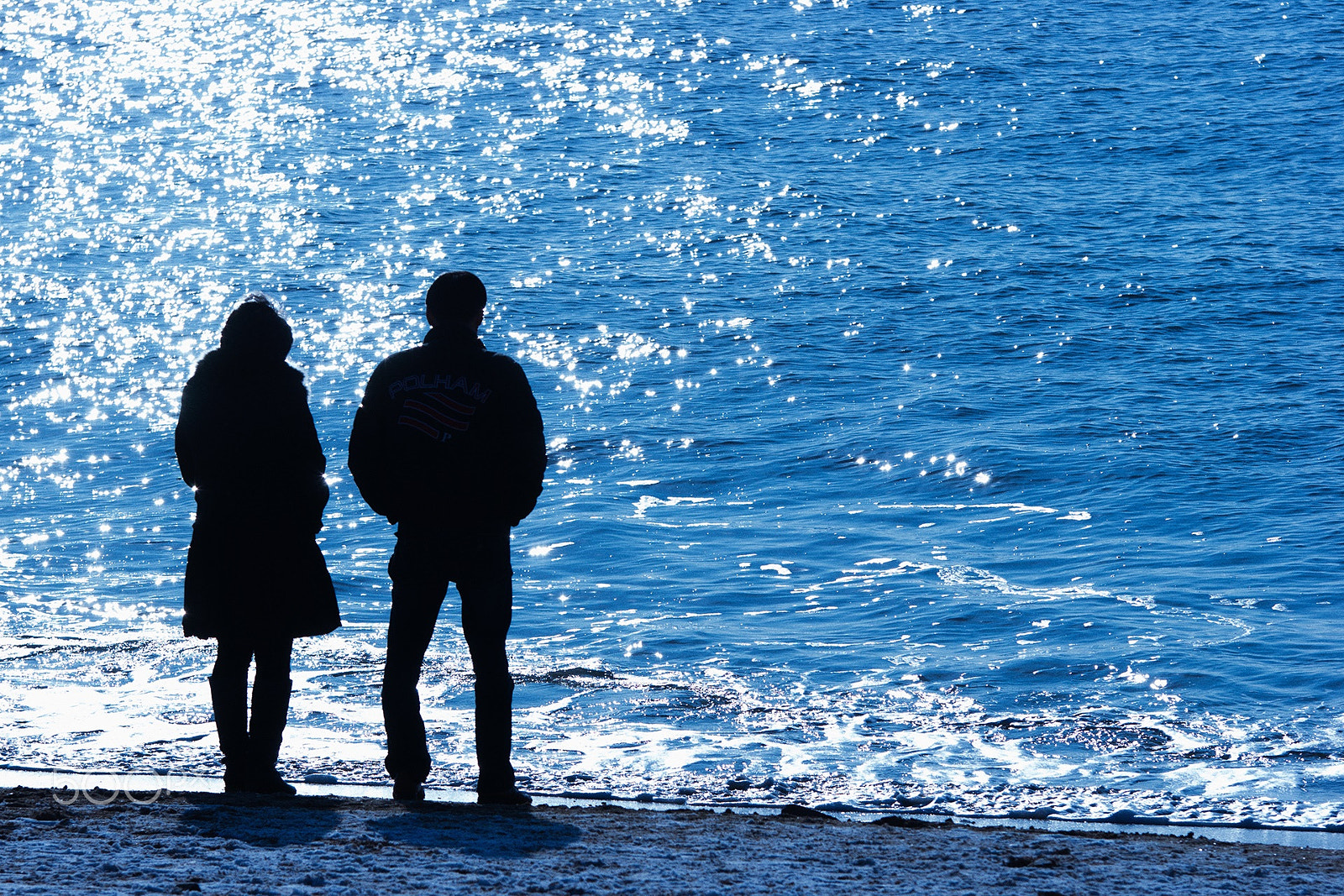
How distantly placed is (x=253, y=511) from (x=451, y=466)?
0.74 meters

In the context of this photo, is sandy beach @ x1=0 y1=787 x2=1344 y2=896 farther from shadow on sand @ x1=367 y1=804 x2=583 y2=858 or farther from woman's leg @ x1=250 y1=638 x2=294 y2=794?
woman's leg @ x1=250 y1=638 x2=294 y2=794

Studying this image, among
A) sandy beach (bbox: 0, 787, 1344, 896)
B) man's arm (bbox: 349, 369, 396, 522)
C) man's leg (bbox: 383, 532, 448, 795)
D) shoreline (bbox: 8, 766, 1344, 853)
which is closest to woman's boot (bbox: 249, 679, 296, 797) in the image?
sandy beach (bbox: 0, 787, 1344, 896)

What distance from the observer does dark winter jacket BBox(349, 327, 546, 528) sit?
16.5ft

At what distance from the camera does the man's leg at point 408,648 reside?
5.15 meters

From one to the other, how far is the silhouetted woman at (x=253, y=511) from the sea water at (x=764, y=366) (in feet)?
4.54

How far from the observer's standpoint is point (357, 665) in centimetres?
842

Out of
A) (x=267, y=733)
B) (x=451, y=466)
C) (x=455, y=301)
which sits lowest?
(x=267, y=733)

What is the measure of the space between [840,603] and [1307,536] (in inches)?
171

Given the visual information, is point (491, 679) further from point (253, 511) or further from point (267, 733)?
point (253, 511)

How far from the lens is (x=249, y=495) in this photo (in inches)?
205

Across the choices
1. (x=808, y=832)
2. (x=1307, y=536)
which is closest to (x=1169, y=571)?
(x=1307, y=536)

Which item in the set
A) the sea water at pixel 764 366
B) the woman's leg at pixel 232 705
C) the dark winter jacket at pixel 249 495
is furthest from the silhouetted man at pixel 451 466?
the sea water at pixel 764 366

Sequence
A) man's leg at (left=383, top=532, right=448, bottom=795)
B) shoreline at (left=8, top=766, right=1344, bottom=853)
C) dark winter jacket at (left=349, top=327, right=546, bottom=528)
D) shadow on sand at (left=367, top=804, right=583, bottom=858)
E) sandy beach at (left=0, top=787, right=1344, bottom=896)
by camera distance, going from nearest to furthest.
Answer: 1. sandy beach at (left=0, top=787, right=1344, bottom=896)
2. shadow on sand at (left=367, top=804, right=583, bottom=858)
3. dark winter jacket at (left=349, top=327, right=546, bottom=528)
4. man's leg at (left=383, top=532, right=448, bottom=795)
5. shoreline at (left=8, top=766, right=1344, bottom=853)

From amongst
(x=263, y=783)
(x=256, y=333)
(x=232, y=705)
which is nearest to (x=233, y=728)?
(x=232, y=705)
